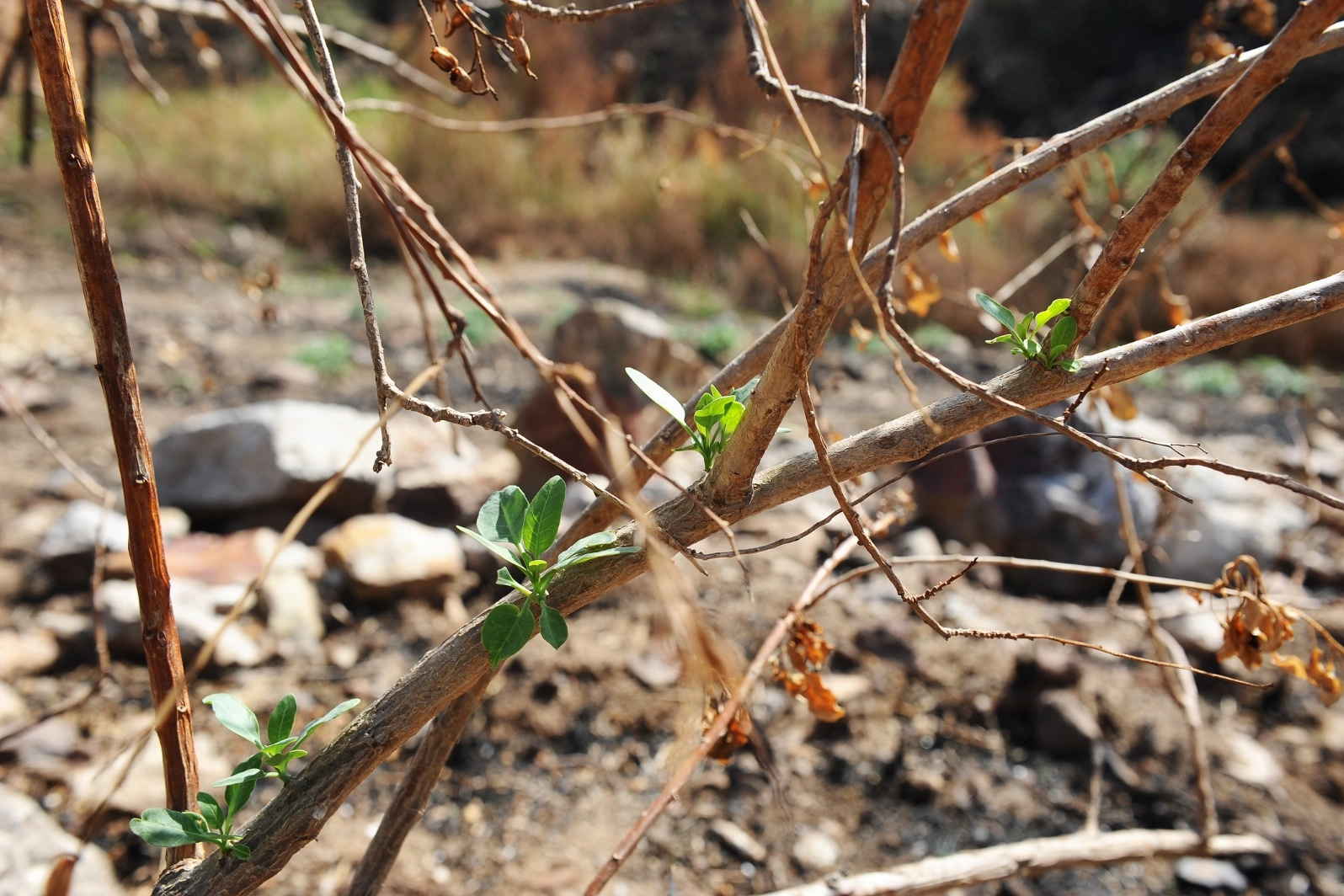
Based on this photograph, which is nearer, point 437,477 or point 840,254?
point 840,254

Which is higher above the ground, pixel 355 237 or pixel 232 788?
pixel 355 237

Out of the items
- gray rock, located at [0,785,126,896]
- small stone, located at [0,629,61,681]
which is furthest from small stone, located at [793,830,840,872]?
small stone, located at [0,629,61,681]

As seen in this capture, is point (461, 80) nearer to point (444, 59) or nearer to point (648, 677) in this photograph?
point (444, 59)

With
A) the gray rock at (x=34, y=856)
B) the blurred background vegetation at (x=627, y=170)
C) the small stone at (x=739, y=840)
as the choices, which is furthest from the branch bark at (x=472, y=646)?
the blurred background vegetation at (x=627, y=170)

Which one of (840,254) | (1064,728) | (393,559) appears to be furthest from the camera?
(393,559)

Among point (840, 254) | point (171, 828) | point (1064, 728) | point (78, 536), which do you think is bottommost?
point (171, 828)

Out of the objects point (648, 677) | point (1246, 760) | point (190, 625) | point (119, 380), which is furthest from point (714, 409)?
point (1246, 760)

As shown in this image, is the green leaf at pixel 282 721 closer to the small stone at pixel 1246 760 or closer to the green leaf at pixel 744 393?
the green leaf at pixel 744 393
